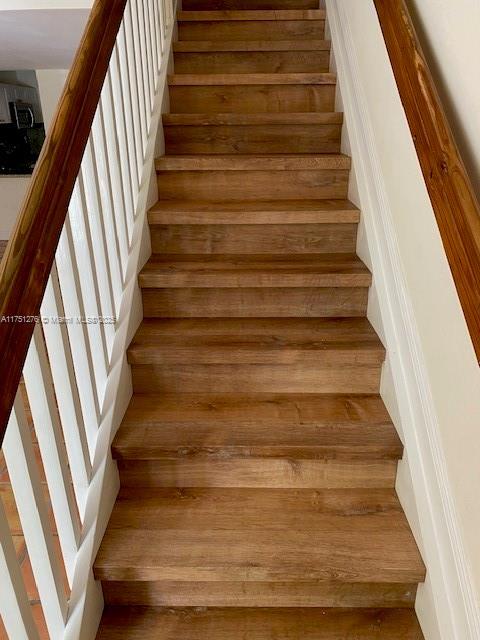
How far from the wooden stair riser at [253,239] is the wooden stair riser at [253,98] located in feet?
2.61

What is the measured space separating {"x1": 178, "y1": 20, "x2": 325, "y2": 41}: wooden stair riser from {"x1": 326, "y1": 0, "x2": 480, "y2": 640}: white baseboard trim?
952 mm

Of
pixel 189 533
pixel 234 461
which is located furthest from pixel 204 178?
pixel 189 533

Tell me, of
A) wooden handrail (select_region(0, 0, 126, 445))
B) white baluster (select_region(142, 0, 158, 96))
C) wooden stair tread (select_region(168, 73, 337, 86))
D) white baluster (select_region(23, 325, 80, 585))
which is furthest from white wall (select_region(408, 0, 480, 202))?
white baluster (select_region(142, 0, 158, 96))

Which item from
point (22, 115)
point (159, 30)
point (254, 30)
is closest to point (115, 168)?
point (159, 30)

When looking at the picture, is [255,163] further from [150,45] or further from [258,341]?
[258,341]

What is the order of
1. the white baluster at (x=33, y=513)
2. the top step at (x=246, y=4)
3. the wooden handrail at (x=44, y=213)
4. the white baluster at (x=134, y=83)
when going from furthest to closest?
the top step at (x=246, y=4), the white baluster at (x=134, y=83), the white baluster at (x=33, y=513), the wooden handrail at (x=44, y=213)

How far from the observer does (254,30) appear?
107 inches

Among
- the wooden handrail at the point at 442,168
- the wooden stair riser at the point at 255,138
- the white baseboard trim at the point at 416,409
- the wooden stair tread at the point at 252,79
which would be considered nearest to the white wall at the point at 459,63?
the wooden handrail at the point at 442,168

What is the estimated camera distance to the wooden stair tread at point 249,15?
271 cm

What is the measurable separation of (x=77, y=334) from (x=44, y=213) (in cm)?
39

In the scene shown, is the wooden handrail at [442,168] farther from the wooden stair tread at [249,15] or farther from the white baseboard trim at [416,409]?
the wooden stair tread at [249,15]

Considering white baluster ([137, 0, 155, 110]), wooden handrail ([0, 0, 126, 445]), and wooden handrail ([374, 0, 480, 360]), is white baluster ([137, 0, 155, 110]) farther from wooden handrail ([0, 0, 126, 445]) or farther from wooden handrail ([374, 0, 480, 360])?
wooden handrail ([374, 0, 480, 360])

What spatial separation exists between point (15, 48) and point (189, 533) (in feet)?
13.1

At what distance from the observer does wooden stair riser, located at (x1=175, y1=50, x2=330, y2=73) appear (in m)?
2.56
